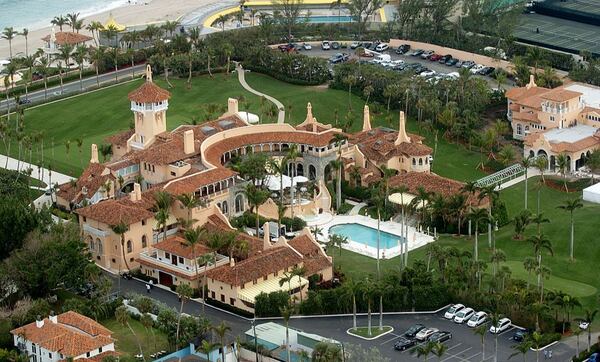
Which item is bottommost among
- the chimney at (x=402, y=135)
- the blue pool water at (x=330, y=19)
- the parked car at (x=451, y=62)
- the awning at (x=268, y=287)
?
the awning at (x=268, y=287)

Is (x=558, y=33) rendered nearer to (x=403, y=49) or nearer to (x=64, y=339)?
(x=403, y=49)

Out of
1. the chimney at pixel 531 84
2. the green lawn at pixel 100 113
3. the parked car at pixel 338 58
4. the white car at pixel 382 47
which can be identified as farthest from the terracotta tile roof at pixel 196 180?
the white car at pixel 382 47

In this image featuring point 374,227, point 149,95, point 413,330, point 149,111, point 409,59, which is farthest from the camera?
point 409,59

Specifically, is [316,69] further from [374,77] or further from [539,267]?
[539,267]

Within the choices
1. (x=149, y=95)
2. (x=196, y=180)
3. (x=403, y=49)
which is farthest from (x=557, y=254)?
(x=403, y=49)

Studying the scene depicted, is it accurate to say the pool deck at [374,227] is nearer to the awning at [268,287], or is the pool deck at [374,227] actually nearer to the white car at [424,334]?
the awning at [268,287]

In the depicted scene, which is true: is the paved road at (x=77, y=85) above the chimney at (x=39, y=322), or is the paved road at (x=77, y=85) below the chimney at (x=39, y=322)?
above

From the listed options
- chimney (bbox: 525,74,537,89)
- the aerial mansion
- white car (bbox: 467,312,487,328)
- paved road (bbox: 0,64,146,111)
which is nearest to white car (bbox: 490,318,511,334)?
white car (bbox: 467,312,487,328)

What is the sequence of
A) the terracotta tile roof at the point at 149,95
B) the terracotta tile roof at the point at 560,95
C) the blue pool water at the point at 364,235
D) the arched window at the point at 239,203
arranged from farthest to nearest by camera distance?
the terracotta tile roof at the point at 560,95, the terracotta tile roof at the point at 149,95, the arched window at the point at 239,203, the blue pool water at the point at 364,235
